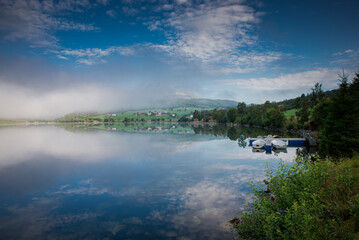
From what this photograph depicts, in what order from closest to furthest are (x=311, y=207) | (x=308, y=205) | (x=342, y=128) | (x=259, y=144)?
(x=311, y=207), (x=308, y=205), (x=342, y=128), (x=259, y=144)

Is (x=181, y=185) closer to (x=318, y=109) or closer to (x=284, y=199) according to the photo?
(x=284, y=199)

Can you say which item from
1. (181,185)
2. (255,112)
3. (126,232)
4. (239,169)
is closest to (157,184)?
(181,185)

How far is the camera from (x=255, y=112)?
129m

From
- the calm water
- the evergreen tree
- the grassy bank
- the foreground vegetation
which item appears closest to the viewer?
the foreground vegetation

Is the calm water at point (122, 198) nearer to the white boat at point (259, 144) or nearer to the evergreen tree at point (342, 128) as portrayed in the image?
the evergreen tree at point (342, 128)

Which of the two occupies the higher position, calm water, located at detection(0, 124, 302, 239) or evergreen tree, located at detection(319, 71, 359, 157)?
evergreen tree, located at detection(319, 71, 359, 157)

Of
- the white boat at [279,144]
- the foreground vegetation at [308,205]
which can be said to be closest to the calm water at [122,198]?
the foreground vegetation at [308,205]

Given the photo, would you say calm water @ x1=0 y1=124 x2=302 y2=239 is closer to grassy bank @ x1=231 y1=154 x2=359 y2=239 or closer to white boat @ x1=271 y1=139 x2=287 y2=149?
grassy bank @ x1=231 y1=154 x2=359 y2=239

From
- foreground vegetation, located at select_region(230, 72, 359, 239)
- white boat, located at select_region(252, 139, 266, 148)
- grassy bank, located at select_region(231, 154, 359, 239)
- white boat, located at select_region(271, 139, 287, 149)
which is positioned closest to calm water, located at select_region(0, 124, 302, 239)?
foreground vegetation, located at select_region(230, 72, 359, 239)

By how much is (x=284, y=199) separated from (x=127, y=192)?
12.6m

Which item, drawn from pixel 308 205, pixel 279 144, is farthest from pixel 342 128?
pixel 308 205

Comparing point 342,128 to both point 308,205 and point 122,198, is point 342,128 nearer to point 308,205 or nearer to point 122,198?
point 308,205

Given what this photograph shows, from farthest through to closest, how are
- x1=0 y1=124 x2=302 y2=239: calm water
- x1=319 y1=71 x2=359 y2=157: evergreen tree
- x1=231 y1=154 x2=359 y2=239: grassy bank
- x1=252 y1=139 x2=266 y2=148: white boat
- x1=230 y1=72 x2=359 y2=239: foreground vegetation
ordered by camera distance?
x1=252 y1=139 x2=266 y2=148: white boat < x1=319 y1=71 x2=359 y2=157: evergreen tree < x1=0 y1=124 x2=302 y2=239: calm water < x1=231 y1=154 x2=359 y2=239: grassy bank < x1=230 y1=72 x2=359 y2=239: foreground vegetation

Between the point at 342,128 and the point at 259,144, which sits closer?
the point at 342,128
